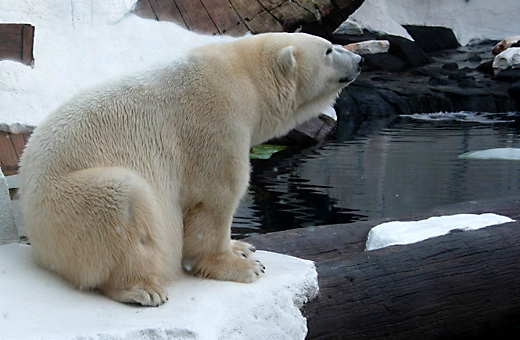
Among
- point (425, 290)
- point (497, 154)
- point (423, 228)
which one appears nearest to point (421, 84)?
point (497, 154)

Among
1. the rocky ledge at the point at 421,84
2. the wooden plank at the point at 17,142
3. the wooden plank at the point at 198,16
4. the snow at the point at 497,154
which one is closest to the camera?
the wooden plank at the point at 17,142

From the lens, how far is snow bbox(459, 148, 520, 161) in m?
7.83

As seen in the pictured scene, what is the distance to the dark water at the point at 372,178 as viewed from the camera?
229 inches

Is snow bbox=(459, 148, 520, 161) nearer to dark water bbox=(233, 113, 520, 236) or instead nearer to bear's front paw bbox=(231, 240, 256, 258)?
dark water bbox=(233, 113, 520, 236)

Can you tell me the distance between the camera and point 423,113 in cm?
1238

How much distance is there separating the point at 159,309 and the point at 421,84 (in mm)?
12017

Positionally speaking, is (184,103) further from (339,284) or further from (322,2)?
(322,2)

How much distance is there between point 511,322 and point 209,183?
1887 mm

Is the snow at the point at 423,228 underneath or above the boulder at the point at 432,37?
above

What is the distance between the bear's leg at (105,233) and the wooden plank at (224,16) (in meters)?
5.48

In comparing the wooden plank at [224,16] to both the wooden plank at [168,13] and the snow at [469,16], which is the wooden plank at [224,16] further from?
the snow at [469,16]

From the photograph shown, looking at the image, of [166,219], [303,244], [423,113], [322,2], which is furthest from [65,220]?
[423,113]

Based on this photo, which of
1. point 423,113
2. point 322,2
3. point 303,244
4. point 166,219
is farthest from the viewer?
point 423,113

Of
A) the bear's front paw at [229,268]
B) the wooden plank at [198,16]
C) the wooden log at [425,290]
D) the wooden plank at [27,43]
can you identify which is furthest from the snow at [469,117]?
the bear's front paw at [229,268]
